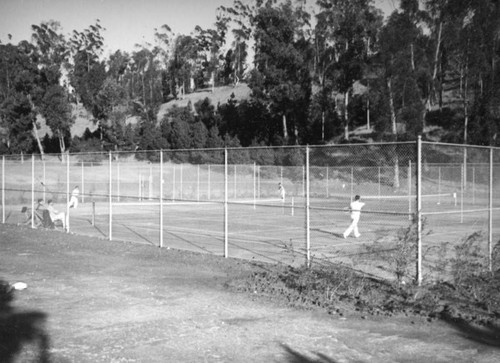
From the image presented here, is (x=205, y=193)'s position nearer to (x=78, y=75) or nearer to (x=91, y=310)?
(x=91, y=310)

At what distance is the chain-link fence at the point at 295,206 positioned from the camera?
39.9 ft

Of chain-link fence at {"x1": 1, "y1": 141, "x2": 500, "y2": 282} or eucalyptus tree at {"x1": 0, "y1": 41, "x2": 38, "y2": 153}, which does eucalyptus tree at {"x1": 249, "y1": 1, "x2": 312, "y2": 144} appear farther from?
eucalyptus tree at {"x1": 0, "y1": 41, "x2": 38, "y2": 153}

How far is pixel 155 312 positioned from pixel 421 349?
3.86m

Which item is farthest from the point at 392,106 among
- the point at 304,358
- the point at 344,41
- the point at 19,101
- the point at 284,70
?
the point at 304,358

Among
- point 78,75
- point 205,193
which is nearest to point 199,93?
point 78,75

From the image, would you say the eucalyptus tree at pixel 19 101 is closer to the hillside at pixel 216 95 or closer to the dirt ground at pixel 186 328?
the hillside at pixel 216 95

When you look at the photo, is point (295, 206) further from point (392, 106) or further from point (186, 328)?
point (392, 106)

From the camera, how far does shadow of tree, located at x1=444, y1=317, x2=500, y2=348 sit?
7.51 metres

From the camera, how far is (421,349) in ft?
23.5

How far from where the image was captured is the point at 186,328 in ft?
26.4

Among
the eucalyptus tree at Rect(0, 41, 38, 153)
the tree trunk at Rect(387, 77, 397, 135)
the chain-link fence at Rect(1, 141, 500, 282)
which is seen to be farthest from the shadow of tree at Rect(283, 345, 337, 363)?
the eucalyptus tree at Rect(0, 41, 38, 153)

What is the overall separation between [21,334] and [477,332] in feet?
19.2

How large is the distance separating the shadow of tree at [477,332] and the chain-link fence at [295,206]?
163 centimetres

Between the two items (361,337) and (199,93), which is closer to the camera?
(361,337)
